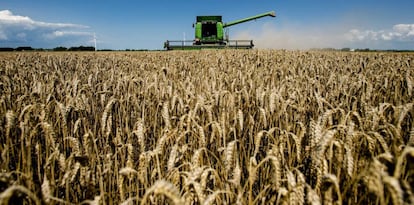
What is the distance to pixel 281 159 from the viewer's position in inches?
69.7

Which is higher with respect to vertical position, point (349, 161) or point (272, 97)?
point (272, 97)

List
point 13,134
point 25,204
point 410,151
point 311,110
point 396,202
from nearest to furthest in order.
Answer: point 396,202
point 410,151
point 25,204
point 13,134
point 311,110

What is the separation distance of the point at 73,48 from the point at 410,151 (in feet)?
139

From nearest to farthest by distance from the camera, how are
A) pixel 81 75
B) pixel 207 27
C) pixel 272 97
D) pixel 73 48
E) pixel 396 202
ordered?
pixel 396 202, pixel 272 97, pixel 81 75, pixel 207 27, pixel 73 48

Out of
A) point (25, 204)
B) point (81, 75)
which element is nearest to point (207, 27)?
point (81, 75)

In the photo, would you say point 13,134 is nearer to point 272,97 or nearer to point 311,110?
point 272,97

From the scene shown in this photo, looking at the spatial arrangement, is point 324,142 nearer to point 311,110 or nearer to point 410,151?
point 410,151

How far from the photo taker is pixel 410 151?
2.69 ft

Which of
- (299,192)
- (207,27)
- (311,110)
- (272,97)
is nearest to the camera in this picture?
(299,192)

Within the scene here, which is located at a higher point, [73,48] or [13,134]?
[73,48]

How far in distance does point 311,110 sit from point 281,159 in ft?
4.95

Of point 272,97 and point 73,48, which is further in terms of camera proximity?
point 73,48

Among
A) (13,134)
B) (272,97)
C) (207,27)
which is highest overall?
(207,27)

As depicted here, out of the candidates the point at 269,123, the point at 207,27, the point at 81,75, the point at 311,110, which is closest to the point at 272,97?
the point at 269,123
